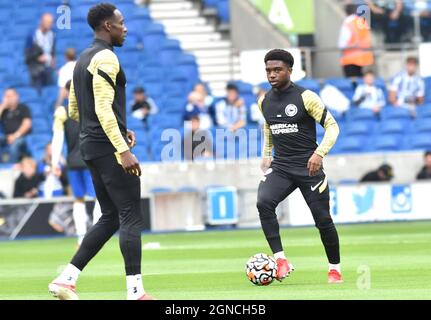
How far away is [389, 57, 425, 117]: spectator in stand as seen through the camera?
26.6 meters

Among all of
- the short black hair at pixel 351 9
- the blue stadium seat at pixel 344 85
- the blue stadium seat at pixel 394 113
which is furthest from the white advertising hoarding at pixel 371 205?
the short black hair at pixel 351 9

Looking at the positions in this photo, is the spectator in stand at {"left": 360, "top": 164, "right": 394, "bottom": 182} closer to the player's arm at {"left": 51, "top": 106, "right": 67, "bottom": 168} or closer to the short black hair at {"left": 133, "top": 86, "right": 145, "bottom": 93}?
the short black hair at {"left": 133, "top": 86, "right": 145, "bottom": 93}

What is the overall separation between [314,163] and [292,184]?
74cm

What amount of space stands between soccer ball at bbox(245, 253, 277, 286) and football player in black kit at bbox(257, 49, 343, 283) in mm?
78

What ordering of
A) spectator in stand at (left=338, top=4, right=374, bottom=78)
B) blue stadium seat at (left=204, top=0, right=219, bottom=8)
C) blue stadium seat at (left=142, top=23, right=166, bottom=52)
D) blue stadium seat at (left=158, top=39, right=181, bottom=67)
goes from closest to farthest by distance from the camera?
1. spectator in stand at (left=338, top=4, right=374, bottom=78)
2. blue stadium seat at (left=158, top=39, right=181, bottom=67)
3. blue stadium seat at (left=142, top=23, right=166, bottom=52)
4. blue stadium seat at (left=204, top=0, right=219, bottom=8)

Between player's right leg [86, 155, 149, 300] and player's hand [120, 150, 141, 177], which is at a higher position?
player's hand [120, 150, 141, 177]

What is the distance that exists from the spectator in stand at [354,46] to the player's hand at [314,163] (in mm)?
15140

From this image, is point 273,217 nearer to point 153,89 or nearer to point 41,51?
point 153,89

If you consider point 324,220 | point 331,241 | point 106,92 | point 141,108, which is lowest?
point 331,241

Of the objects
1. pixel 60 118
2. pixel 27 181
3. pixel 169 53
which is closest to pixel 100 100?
pixel 60 118

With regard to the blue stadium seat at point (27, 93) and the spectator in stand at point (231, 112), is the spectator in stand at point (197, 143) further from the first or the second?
the blue stadium seat at point (27, 93)

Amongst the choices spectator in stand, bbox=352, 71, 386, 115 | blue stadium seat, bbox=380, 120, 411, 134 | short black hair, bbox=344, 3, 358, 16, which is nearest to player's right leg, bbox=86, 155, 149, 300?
blue stadium seat, bbox=380, 120, 411, 134

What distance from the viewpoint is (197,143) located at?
24.9 metres
